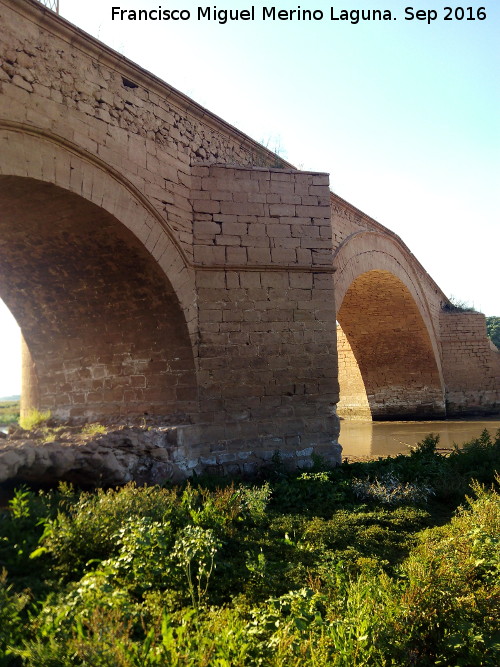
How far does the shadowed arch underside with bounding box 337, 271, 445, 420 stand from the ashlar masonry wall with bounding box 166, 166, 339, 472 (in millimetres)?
7945

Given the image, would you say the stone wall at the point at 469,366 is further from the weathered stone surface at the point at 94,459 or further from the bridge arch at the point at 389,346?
the weathered stone surface at the point at 94,459

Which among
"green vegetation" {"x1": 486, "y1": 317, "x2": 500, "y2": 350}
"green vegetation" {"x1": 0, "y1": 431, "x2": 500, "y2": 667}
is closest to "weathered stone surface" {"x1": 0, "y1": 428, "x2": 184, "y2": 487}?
"green vegetation" {"x1": 0, "y1": 431, "x2": 500, "y2": 667}

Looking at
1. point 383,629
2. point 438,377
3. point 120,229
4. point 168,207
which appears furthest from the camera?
point 438,377

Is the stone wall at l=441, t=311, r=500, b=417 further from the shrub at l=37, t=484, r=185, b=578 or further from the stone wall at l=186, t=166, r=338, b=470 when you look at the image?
the shrub at l=37, t=484, r=185, b=578

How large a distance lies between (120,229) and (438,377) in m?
13.4

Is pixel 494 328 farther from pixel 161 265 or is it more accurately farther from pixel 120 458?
pixel 120 458

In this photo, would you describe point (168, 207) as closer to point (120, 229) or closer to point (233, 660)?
point (120, 229)

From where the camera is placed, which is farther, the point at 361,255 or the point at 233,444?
the point at 361,255

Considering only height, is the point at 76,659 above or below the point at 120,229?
below

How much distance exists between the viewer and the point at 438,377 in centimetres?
1688

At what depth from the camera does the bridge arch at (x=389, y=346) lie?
1454 cm

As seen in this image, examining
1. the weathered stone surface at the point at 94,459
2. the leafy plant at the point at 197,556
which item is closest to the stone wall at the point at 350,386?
the weathered stone surface at the point at 94,459

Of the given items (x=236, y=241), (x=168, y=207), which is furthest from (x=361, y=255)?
(x=168, y=207)

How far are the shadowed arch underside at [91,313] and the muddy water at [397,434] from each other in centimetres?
442
